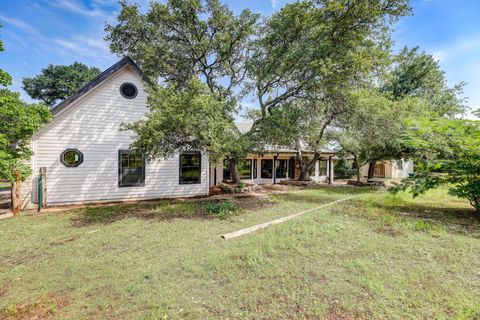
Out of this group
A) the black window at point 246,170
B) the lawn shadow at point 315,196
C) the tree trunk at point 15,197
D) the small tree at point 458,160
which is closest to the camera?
the small tree at point 458,160

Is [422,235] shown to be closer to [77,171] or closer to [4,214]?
[77,171]

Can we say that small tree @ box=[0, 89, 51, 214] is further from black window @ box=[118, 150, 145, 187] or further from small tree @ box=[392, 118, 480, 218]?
small tree @ box=[392, 118, 480, 218]

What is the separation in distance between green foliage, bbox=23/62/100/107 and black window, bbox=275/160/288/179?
1402 inches

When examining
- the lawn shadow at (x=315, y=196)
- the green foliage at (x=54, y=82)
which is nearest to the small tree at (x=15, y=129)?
the lawn shadow at (x=315, y=196)

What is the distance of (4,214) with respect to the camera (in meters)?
8.52

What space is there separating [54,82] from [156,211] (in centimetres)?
3904

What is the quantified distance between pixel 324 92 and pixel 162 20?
27.5 feet

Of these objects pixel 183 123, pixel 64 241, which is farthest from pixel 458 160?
pixel 64 241

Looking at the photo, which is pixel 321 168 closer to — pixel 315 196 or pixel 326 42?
pixel 315 196

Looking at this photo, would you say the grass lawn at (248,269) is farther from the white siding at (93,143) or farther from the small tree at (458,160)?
the white siding at (93,143)

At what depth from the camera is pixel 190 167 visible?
1277 cm

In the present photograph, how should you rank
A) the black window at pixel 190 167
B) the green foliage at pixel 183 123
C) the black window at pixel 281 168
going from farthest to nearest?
1. the black window at pixel 281 168
2. the black window at pixel 190 167
3. the green foliage at pixel 183 123

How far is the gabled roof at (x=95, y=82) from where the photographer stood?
32.3 ft

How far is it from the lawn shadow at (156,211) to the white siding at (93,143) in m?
1.14
